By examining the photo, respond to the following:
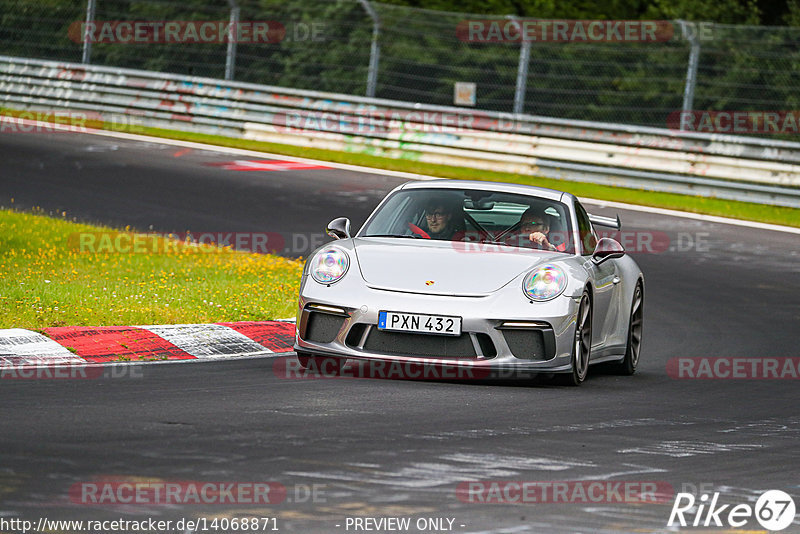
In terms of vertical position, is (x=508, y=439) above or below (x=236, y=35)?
below

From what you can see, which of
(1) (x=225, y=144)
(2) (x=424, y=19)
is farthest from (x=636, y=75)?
(1) (x=225, y=144)

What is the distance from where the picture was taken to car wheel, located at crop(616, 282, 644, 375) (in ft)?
33.2

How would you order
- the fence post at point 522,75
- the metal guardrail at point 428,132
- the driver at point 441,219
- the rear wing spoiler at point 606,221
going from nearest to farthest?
the driver at point 441,219 < the rear wing spoiler at point 606,221 < the metal guardrail at point 428,132 < the fence post at point 522,75

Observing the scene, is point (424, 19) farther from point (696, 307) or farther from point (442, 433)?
point (442, 433)

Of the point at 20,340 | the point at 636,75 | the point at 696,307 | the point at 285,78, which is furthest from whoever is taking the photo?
the point at 285,78

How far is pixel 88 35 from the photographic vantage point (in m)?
26.3

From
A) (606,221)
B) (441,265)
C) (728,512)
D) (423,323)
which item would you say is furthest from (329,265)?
(728,512)

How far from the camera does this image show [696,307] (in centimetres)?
1313

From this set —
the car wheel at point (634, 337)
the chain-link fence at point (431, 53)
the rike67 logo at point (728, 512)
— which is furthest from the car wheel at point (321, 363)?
the chain-link fence at point (431, 53)

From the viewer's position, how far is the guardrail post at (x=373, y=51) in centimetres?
2352

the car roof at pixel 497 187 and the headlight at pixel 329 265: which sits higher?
the car roof at pixel 497 187

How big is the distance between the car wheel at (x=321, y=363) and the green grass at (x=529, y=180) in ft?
37.3

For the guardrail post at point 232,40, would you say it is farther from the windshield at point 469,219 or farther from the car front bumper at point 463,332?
the car front bumper at point 463,332

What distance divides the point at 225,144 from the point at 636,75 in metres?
6.99
